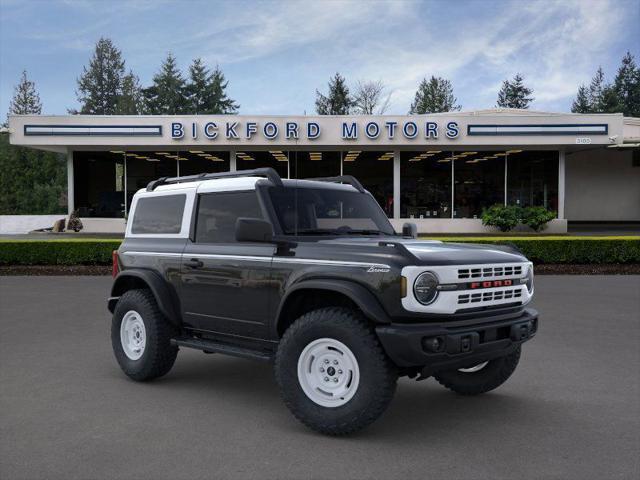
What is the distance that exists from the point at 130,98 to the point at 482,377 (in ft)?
252

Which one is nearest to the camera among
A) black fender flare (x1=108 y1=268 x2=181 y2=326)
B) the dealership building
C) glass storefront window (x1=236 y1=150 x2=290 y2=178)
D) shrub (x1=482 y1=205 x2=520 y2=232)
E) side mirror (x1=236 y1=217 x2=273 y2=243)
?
side mirror (x1=236 y1=217 x2=273 y2=243)

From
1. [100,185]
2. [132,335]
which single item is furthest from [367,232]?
[100,185]

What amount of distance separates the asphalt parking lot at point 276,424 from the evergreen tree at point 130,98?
71.2m

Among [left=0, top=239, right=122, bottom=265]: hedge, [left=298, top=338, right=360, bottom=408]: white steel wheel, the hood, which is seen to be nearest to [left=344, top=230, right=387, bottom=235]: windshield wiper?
the hood

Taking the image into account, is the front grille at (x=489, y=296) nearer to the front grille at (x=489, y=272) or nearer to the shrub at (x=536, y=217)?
the front grille at (x=489, y=272)

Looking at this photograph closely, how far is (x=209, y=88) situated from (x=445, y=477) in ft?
239

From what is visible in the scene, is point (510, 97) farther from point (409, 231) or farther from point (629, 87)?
point (409, 231)

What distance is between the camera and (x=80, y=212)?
28.1 m

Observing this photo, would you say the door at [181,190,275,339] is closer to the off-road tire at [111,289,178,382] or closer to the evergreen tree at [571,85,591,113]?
the off-road tire at [111,289,178,382]

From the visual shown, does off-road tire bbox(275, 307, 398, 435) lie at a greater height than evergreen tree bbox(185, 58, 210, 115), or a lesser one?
lesser

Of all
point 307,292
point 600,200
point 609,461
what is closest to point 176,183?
point 307,292

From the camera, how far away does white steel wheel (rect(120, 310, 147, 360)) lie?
6.14 m

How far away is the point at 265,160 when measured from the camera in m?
28.8

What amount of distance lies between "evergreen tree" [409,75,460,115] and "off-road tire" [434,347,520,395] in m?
72.6
